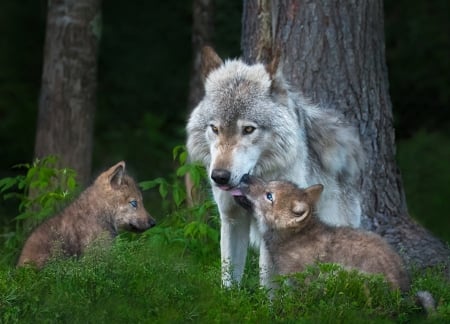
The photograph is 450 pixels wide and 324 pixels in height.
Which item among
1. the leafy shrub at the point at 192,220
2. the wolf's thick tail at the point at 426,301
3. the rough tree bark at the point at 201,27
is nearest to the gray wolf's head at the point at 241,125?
the leafy shrub at the point at 192,220

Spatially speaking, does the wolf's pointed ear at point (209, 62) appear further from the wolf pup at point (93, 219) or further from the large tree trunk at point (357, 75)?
the large tree trunk at point (357, 75)

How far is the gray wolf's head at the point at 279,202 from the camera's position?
7.83 meters

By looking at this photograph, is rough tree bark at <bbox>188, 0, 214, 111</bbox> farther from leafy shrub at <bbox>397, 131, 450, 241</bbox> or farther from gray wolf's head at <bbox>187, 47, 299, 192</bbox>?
gray wolf's head at <bbox>187, 47, 299, 192</bbox>

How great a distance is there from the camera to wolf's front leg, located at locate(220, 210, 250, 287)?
8.58 meters

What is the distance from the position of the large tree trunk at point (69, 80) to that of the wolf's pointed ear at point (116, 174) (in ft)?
10.9

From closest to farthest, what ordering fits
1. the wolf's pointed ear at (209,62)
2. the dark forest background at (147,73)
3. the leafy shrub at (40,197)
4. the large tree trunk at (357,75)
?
the wolf's pointed ear at (209,62) → the leafy shrub at (40,197) → the large tree trunk at (357,75) → the dark forest background at (147,73)

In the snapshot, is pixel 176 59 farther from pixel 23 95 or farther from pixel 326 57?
pixel 326 57

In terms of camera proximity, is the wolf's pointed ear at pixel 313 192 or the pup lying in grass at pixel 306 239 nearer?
the pup lying in grass at pixel 306 239

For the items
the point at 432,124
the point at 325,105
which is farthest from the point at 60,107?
the point at 432,124

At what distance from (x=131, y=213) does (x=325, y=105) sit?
2.37 meters

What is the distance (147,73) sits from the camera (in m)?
18.6

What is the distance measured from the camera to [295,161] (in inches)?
336

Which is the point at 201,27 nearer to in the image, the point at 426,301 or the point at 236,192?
the point at 236,192

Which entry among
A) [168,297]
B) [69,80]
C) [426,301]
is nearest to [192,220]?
[168,297]
